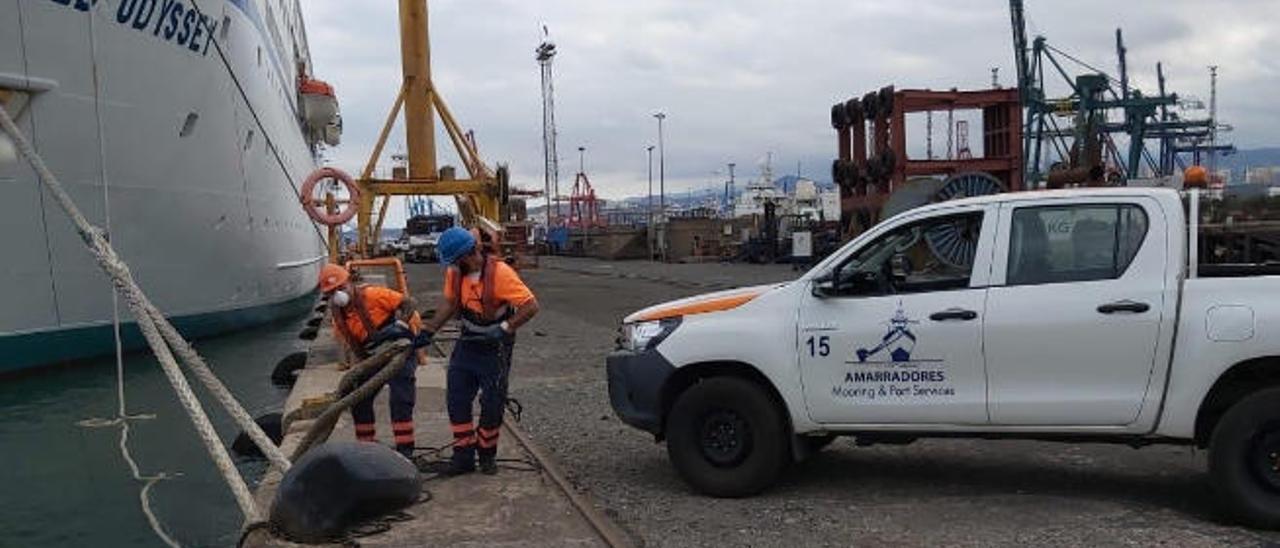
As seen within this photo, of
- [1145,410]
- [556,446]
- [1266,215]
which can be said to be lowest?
[556,446]

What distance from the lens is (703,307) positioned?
6.77 m

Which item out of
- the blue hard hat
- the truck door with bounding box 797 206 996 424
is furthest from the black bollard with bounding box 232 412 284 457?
the truck door with bounding box 797 206 996 424

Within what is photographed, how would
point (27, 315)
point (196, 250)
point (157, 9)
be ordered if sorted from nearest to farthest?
point (27, 315)
point (157, 9)
point (196, 250)

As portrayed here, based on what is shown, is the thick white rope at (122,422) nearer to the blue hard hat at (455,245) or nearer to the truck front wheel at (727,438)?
the blue hard hat at (455,245)

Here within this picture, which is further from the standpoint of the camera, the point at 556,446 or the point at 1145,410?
the point at 556,446

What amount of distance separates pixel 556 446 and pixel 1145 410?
14.1ft

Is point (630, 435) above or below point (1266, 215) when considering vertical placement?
below

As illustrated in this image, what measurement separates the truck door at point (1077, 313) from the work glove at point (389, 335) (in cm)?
355

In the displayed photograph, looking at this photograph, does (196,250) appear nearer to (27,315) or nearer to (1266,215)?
(27,315)

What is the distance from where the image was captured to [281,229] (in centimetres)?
2308

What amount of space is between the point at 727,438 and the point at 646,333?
800 mm

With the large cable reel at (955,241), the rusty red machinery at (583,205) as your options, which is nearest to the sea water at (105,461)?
the large cable reel at (955,241)

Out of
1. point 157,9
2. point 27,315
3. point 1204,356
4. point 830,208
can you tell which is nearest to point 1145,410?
point 1204,356

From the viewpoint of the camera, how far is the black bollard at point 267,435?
9.74 metres
